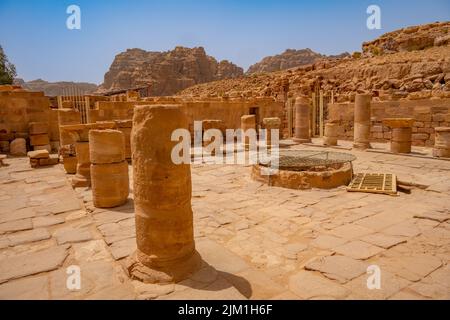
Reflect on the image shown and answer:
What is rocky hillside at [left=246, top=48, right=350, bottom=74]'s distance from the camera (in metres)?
103

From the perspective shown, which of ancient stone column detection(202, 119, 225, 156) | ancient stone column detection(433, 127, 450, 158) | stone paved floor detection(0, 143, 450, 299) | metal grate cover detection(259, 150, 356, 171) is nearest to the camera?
stone paved floor detection(0, 143, 450, 299)

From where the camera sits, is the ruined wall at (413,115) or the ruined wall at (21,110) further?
Result: the ruined wall at (21,110)

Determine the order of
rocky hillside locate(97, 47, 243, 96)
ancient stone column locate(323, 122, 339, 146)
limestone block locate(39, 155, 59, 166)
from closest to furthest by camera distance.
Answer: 1. limestone block locate(39, 155, 59, 166)
2. ancient stone column locate(323, 122, 339, 146)
3. rocky hillside locate(97, 47, 243, 96)

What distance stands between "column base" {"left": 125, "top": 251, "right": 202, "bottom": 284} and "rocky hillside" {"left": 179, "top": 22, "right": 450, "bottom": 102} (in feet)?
47.1

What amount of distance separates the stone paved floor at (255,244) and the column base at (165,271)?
91mm

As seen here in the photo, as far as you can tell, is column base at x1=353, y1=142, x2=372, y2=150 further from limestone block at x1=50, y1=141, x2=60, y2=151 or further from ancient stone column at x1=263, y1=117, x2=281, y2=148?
limestone block at x1=50, y1=141, x2=60, y2=151

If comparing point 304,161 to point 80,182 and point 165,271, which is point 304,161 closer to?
point 80,182

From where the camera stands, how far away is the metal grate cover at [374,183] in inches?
269

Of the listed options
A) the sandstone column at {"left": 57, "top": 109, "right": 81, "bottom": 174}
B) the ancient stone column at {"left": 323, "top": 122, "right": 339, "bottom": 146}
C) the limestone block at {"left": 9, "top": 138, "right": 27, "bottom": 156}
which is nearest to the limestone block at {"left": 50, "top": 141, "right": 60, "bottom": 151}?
the limestone block at {"left": 9, "top": 138, "right": 27, "bottom": 156}

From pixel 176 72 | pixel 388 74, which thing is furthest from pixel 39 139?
pixel 176 72

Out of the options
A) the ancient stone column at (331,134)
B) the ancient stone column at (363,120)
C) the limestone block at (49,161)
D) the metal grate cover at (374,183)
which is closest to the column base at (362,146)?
the ancient stone column at (363,120)

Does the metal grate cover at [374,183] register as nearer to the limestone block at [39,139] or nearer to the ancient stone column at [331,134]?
the ancient stone column at [331,134]
